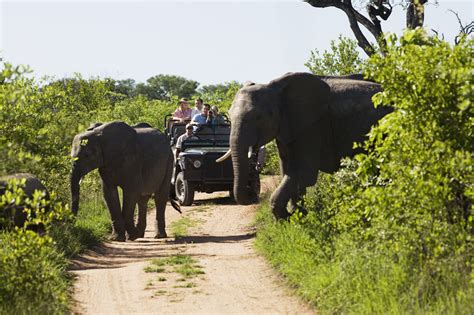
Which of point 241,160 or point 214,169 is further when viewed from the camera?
point 214,169

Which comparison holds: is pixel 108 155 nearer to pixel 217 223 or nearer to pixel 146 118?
pixel 217 223

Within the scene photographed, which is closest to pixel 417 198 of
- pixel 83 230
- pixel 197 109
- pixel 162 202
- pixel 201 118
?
pixel 83 230

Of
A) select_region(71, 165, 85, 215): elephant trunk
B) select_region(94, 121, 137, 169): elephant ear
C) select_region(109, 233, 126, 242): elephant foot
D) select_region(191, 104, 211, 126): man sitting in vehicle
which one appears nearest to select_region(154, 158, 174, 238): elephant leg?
select_region(109, 233, 126, 242): elephant foot

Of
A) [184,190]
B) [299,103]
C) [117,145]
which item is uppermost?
[299,103]

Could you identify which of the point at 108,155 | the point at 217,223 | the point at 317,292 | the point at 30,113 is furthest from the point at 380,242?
the point at 217,223

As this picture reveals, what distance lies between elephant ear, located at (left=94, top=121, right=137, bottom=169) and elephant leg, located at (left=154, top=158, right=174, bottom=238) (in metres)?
1.07

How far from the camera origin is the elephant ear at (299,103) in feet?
48.2

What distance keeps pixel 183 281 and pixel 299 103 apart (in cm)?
399

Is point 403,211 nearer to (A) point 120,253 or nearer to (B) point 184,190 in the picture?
(A) point 120,253

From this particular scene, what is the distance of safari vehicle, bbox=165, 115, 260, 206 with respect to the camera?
21281mm

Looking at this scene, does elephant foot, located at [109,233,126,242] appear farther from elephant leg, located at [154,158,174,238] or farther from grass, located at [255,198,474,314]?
grass, located at [255,198,474,314]

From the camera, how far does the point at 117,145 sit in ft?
54.0

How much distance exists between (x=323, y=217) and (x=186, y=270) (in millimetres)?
1702

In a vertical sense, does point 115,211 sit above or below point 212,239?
above
